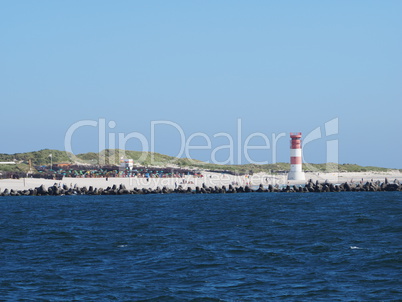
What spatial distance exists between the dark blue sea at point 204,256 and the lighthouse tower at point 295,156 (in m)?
26.1

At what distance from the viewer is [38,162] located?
321 feet

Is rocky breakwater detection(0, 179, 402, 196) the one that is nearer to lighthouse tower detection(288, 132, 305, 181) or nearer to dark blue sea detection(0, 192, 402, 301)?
lighthouse tower detection(288, 132, 305, 181)

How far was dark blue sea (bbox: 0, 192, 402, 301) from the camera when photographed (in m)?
15.6

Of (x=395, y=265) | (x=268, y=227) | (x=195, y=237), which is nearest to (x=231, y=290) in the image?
(x=395, y=265)

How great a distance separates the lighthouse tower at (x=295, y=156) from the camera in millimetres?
62438

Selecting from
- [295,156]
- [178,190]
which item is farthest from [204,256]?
[295,156]

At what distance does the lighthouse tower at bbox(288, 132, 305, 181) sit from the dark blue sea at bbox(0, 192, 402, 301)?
85.7 ft

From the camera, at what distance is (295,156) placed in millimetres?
64312

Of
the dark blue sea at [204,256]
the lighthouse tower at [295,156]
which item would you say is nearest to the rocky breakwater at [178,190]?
the lighthouse tower at [295,156]

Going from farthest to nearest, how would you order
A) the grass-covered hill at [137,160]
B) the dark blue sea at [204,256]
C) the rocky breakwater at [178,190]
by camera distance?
the grass-covered hill at [137,160]
the rocky breakwater at [178,190]
the dark blue sea at [204,256]

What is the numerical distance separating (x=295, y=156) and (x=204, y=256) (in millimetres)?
45102

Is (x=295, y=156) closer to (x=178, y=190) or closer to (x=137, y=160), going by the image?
(x=178, y=190)

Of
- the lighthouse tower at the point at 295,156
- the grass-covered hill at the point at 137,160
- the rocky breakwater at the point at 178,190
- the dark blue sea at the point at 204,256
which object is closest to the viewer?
the dark blue sea at the point at 204,256

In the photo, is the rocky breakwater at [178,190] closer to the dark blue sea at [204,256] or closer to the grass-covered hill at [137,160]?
the dark blue sea at [204,256]
